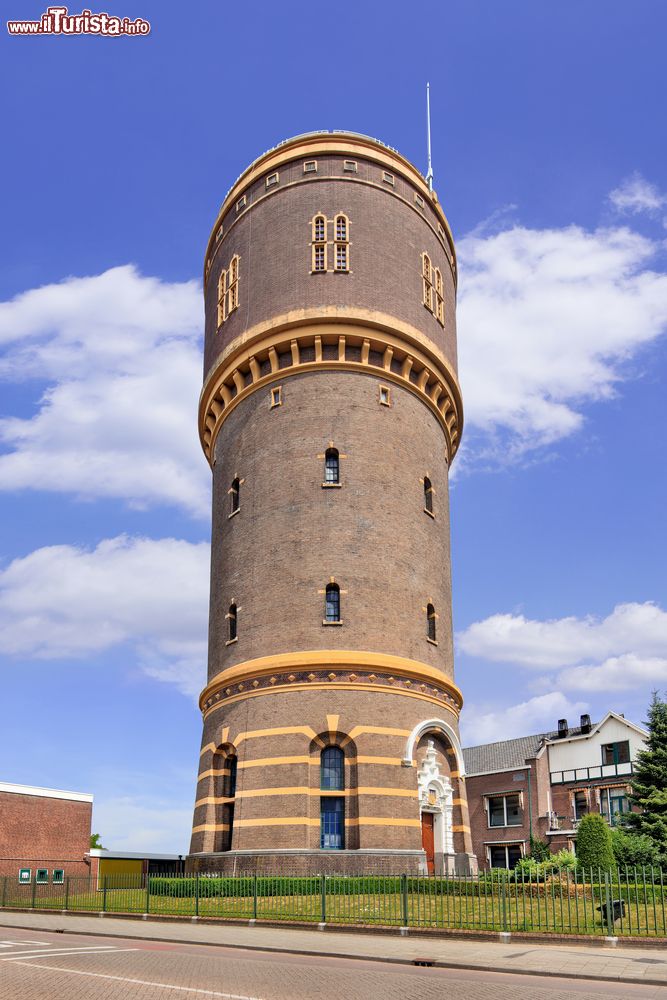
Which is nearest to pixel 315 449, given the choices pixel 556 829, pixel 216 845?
pixel 216 845

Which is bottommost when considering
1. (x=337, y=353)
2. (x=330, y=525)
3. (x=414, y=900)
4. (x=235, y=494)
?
(x=414, y=900)

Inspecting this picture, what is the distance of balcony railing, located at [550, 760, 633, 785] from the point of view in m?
52.9

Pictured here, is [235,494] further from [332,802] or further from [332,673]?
[332,802]

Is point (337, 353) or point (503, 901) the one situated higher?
point (337, 353)

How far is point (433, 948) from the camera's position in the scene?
18125 mm

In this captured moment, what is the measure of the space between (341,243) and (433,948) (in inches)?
998

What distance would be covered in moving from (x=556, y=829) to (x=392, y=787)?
28.9 m

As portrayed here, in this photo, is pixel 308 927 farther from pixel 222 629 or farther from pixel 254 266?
pixel 254 266

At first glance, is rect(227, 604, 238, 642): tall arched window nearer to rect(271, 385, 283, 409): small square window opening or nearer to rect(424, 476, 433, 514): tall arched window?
rect(271, 385, 283, 409): small square window opening

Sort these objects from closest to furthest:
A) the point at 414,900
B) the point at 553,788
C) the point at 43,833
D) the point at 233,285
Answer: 1. the point at 414,900
2. the point at 233,285
3. the point at 43,833
4. the point at 553,788

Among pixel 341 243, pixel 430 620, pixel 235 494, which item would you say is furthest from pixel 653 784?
pixel 341 243

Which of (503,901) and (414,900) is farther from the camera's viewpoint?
(414,900)

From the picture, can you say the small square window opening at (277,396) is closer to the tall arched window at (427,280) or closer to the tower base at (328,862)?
the tall arched window at (427,280)

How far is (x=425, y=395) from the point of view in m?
36.2
